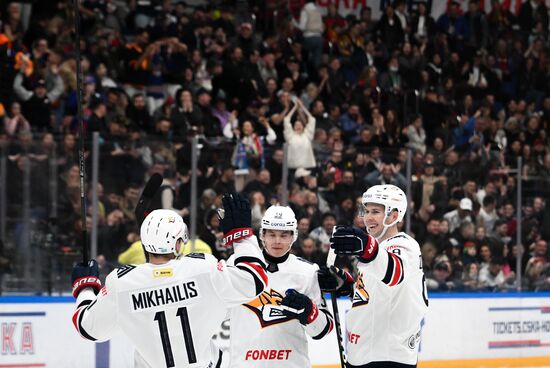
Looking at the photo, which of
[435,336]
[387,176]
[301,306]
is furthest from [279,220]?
[387,176]

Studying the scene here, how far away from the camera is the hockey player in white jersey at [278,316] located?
19.9 ft

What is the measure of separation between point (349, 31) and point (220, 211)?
1119 cm

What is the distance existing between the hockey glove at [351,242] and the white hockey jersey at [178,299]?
0.52 metres

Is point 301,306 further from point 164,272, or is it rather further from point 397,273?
point 164,272

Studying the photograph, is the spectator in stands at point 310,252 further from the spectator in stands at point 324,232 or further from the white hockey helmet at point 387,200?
the white hockey helmet at point 387,200

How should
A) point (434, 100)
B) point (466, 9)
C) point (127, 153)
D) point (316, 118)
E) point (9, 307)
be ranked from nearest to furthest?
point (9, 307)
point (127, 153)
point (316, 118)
point (434, 100)
point (466, 9)

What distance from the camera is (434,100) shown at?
15141 millimetres

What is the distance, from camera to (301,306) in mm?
5863

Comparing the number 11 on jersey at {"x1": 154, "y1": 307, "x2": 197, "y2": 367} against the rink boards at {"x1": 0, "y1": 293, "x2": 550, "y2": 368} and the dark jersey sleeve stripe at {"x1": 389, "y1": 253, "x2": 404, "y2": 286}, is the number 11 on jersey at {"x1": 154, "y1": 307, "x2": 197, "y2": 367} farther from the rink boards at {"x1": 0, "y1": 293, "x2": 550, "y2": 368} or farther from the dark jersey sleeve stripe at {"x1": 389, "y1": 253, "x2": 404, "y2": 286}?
the rink boards at {"x1": 0, "y1": 293, "x2": 550, "y2": 368}

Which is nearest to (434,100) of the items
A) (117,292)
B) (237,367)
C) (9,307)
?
(9,307)

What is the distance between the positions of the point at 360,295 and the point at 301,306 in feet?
1.05

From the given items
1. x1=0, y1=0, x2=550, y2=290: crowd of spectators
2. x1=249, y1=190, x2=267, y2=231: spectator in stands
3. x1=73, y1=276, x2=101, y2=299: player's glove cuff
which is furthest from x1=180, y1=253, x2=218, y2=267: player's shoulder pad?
x1=249, y1=190, x2=267, y2=231: spectator in stands

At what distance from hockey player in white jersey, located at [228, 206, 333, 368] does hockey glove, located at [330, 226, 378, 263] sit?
701 millimetres

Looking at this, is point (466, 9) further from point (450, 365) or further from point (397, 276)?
point (397, 276)
